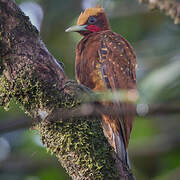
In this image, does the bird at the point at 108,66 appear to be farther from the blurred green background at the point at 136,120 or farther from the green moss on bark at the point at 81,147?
the green moss on bark at the point at 81,147

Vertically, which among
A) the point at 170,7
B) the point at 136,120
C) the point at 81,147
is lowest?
the point at 136,120

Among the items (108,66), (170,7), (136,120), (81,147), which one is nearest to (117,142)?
(81,147)

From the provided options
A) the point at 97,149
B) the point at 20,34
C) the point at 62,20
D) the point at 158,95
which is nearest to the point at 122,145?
the point at 97,149

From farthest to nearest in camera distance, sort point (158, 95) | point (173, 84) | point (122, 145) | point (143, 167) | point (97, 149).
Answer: point (143, 167) → point (122, 145) → point (97, 149) → point (173, 84) → point (158, 95)

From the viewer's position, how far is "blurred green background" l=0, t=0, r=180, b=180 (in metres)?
4.49

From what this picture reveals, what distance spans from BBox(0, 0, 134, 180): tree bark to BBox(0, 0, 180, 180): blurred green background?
1.18 meters

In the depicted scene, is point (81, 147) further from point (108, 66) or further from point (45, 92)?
point (108, 66)

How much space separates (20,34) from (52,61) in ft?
0.83

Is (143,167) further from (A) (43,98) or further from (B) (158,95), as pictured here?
(B) (158,95)

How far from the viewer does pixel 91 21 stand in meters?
4.50

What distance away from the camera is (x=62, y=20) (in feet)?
18.5

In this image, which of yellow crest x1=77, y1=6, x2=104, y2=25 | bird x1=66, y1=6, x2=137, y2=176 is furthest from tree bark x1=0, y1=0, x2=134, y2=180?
yellow crest x1=77, y1=6, x2=104, y2=25

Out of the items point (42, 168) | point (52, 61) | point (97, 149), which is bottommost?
point (42, 168)

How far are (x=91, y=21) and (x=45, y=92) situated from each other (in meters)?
2.12
